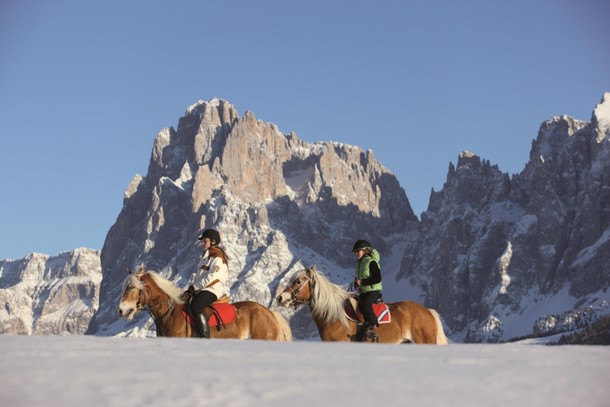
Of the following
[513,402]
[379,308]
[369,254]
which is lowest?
[513,402]

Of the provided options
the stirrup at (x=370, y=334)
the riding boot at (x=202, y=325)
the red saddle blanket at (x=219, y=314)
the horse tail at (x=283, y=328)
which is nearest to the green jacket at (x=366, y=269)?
the stirrup at (x=370, y=334)

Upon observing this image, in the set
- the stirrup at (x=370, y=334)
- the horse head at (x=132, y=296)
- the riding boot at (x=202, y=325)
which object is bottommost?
the stirrup at (x=370, y=334)

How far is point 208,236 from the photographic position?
24.9 m

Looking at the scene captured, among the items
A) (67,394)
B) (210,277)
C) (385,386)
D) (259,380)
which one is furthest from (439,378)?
(210,277)

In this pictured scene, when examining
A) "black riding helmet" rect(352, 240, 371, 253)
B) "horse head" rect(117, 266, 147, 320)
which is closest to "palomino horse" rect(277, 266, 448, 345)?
"black riding helmet" rect(352, 240, 371, 253)

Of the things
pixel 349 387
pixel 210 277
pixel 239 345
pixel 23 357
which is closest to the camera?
pixel 349 387

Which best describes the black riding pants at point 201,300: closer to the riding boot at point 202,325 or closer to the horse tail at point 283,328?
the riding boot at point 202,325

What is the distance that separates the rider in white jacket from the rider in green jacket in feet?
13.0

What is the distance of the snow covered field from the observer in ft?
29.9

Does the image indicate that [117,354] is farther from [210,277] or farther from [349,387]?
[210,277]

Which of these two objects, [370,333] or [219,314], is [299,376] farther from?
[370,333]

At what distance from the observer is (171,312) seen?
25.0 metres

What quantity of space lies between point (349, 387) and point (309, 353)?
2894 mm

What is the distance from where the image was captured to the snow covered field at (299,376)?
9117 millimetres
